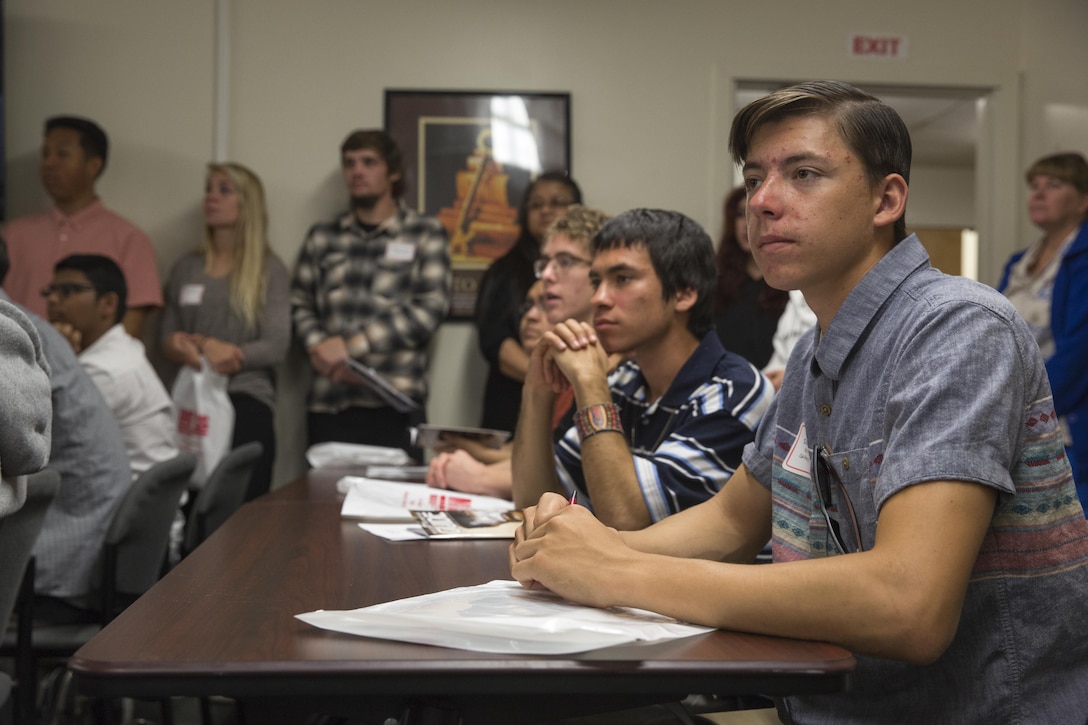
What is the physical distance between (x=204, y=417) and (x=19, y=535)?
2.48 m

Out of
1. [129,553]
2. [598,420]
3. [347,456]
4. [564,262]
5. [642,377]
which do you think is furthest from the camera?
[347,456]

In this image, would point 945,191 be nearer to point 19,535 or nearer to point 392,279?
point 392,279

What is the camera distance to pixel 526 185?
16.7 ft

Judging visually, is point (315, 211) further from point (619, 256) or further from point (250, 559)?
point (250, 559)

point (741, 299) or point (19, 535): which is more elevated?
point (741, 299)

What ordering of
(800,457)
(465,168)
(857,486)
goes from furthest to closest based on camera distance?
(465,168) → (800,457) → (857,486)

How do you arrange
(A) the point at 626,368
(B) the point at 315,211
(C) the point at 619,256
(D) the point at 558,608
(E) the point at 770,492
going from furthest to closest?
(B) the point at 315,211
(A) the point at 626,368
(C) the point at 619,256
(E) the point at 770,492
(D) the point at 558,608

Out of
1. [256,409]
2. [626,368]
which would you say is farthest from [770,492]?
[256,409]

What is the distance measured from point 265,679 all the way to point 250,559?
2.06 ft

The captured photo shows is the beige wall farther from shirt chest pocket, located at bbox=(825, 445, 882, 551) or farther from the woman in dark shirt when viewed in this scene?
shirt chest pocket, located at bbox=(825, 445, 882, 551)

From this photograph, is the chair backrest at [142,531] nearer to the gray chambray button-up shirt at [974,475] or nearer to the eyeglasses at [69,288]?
the eyeglasses at [69,288]

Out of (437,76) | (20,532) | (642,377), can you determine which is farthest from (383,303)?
(20,532)

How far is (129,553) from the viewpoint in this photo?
2406 millimetres

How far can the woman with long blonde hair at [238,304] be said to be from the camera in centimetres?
459
